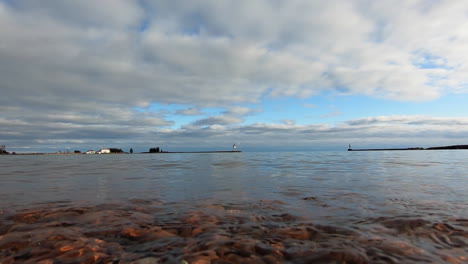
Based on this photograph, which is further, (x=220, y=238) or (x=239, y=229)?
(x=239, y=229)

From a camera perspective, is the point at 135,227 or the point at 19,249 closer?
the point at 19,249

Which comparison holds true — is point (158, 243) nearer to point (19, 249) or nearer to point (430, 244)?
point (19, 249)

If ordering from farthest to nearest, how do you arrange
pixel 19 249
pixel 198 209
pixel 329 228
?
pixel 198 209
pixel 329 228
pixel 19 249

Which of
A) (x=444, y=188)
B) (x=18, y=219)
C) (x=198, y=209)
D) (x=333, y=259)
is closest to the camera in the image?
(x=333, y=259)

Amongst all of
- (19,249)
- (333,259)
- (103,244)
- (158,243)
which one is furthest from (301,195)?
(19,249)

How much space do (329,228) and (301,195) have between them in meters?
4.24

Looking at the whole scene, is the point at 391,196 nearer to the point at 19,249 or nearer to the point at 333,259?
the point at 333,259

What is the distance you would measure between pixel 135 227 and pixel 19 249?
6.75 ft

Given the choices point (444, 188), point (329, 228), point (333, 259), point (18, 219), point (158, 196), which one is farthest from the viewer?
point (444, 188)

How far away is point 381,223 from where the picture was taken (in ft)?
19.5

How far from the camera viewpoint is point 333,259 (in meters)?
4.04

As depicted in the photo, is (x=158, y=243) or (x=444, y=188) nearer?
(x=158, y=243)

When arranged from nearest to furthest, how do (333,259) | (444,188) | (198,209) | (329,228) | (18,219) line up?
(333,259)
(329,228)
(18,219)
(198,209)
(444,188)

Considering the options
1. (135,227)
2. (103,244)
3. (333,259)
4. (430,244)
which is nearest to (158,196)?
(135,227)
